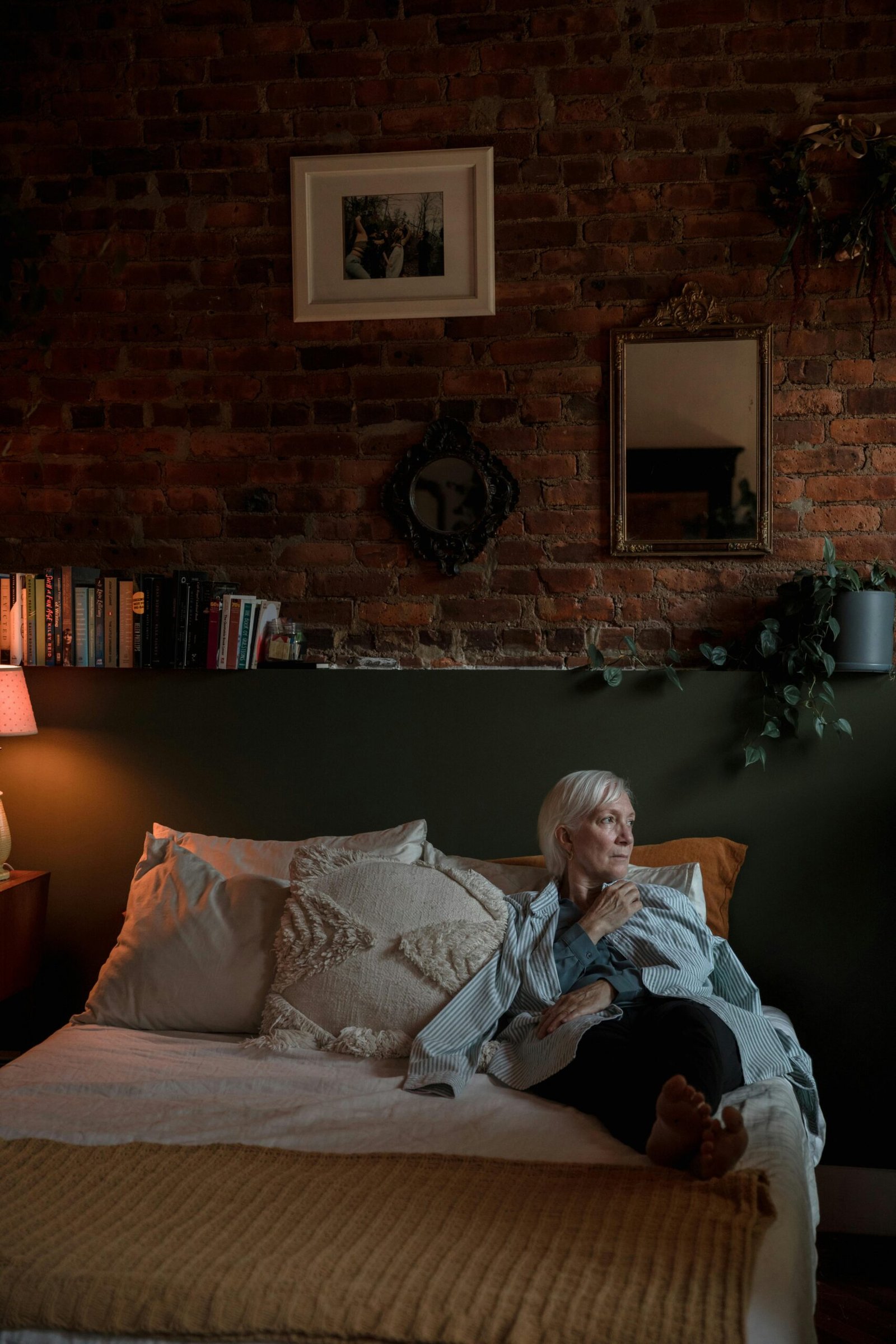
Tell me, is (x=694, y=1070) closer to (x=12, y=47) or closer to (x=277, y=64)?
(x=277, y=64)

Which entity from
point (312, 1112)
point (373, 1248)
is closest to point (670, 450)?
point (312, 1112)

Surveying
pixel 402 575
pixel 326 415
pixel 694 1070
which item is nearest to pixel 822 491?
pixel 402 575

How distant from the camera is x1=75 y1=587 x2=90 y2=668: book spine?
9.26 feet

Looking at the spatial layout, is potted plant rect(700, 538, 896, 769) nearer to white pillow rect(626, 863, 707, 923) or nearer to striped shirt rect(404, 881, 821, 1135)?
white pillow rect(626, 863, 707, 923)

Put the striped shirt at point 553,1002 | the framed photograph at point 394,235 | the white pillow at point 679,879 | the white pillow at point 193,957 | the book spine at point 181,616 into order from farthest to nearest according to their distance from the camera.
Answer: the framed photograph at point 394,235, the book spine at point 181,616, the white pillow at point 679,879, the white pillow at point 193,957, the striped shirt at point 553,1002

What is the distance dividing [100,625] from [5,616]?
0.27m

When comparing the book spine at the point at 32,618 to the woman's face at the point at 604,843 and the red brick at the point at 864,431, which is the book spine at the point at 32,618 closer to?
the woman's face at the point at 604,843

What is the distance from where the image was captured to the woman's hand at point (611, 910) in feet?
7.04

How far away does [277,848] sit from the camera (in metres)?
2.58

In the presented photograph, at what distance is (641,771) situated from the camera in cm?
268

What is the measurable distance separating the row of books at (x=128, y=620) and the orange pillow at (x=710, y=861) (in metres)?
0.93

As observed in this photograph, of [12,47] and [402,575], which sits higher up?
[12,47]

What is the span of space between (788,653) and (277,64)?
2154 millimetres

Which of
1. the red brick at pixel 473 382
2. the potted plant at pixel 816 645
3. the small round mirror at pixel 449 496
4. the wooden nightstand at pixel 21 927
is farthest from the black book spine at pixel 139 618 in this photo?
the potted plant at pixel 816 645
